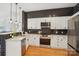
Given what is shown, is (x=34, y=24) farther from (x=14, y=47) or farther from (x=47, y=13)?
(x=14, y=47)

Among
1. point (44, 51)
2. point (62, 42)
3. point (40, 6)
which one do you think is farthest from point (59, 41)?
point (40, 6)

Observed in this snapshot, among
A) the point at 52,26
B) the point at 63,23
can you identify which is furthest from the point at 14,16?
the point at 63,23

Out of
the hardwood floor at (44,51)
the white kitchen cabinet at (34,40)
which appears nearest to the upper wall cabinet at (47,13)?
the white kitchen cabinet at (34,40)

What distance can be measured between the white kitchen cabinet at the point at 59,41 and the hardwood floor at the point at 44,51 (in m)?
0.05

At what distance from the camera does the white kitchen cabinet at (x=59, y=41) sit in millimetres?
1695

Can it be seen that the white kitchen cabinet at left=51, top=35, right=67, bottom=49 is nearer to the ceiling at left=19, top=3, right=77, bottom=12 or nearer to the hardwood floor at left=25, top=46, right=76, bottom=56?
the hardwood floor at left=25, top=46, right=76, bottom=56

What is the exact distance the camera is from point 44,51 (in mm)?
1770

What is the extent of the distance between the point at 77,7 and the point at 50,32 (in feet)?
1.53

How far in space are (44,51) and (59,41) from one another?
0.25 metres

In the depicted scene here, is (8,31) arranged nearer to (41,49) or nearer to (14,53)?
(14,53)

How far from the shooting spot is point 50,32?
175 cm

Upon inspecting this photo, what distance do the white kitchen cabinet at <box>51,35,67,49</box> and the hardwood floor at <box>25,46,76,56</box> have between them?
0.05 m

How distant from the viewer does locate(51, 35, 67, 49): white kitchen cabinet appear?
5.56ft

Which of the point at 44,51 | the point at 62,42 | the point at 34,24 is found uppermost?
the point at 34,24
